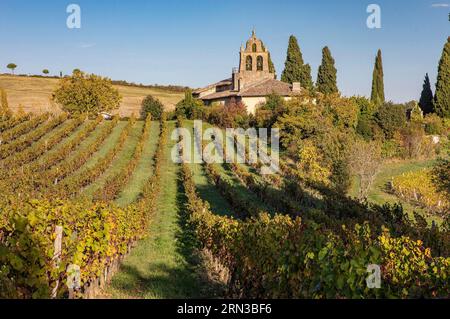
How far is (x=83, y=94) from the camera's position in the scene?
6147 centimetres

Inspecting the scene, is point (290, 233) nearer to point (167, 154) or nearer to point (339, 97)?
point (167, 154)

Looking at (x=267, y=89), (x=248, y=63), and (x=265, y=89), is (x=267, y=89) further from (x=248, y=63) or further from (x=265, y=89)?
(x=248, y=63)

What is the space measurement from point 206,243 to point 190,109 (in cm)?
4474

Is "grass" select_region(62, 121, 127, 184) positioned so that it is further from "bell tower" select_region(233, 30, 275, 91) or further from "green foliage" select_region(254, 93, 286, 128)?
"bell tower" select_region(233, 30, 275, 91)

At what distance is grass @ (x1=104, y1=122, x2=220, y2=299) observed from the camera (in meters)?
10.5

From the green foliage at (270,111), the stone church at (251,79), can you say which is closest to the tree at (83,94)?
the stone church at (251,79)

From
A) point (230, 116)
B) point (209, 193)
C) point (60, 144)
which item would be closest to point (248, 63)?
point (230, 116)

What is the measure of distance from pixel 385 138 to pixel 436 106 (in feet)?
44.0

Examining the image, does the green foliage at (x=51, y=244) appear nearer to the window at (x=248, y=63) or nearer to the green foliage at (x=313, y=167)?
the green foliage at (x=313, y=167)

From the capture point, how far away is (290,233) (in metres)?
9.86

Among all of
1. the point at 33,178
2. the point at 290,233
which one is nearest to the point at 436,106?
the point at 33,178

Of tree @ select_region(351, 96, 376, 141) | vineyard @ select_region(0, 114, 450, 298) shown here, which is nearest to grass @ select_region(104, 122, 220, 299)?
vineyard @ select_region(0, 114, 450, 298)

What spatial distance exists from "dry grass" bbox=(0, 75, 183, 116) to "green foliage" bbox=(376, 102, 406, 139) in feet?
133

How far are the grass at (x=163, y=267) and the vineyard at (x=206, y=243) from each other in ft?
0.16
